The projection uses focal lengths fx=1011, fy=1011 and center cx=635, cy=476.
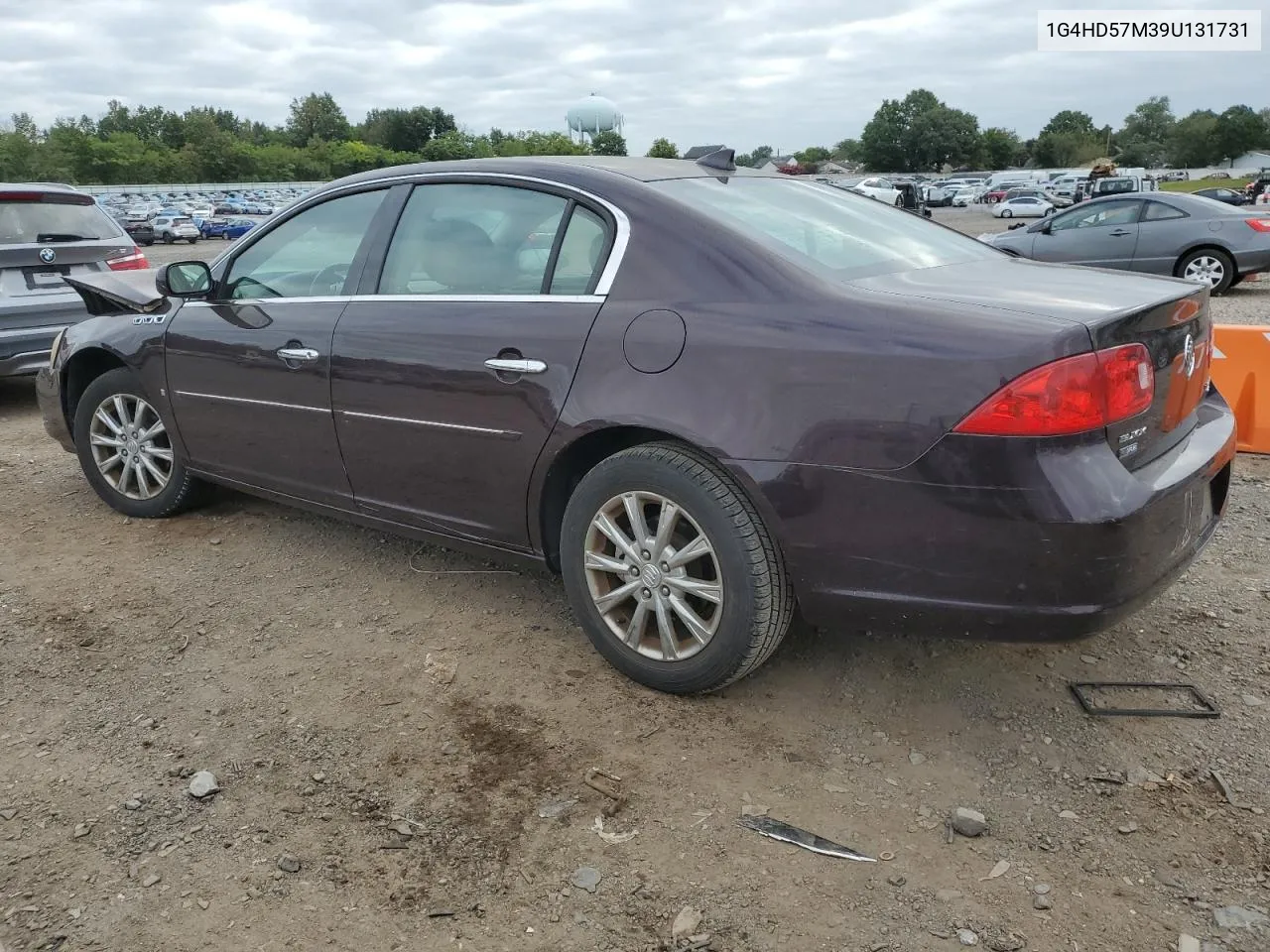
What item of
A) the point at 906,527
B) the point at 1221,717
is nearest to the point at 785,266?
the point at 906,527

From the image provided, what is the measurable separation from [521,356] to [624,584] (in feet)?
2.54

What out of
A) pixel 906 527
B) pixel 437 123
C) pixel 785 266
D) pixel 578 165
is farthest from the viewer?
pixel 437 123

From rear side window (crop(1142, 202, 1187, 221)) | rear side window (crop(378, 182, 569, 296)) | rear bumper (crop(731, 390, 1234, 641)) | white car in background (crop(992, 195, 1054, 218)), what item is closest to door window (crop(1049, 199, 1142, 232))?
rear side window (crop(1142, 202, 1187, 221))

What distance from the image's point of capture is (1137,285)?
292 centimetres

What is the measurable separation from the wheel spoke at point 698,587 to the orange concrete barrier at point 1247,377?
384 centimetres

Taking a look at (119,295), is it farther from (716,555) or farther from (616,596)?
(716,555)

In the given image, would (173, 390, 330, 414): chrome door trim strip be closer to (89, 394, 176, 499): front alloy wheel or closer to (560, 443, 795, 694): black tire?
(89, 394, 176, 499): front alloy wheel

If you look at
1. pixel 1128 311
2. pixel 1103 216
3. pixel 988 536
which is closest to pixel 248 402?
pixel 988 536

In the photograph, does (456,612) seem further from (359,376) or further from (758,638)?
(758,638)

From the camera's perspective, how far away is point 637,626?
305 centimetres

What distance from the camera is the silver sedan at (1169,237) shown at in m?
12.4

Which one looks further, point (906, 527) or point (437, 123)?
point (437, 123)

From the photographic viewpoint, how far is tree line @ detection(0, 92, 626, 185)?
81.8 m

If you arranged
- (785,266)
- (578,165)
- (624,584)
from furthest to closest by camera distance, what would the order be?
1. (578,165)
2. (624,584)
3. (785,266)
